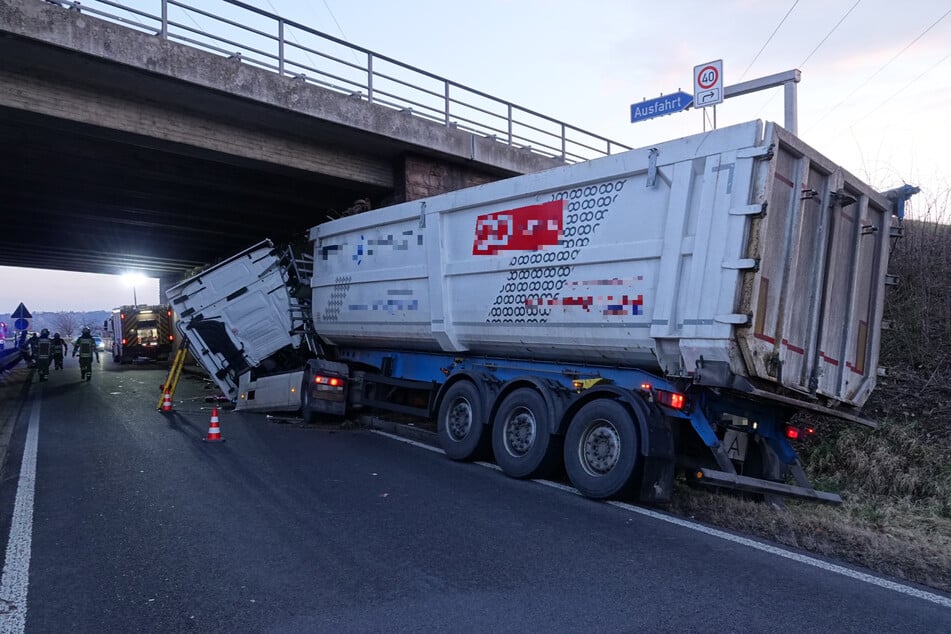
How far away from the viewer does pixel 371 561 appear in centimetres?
461

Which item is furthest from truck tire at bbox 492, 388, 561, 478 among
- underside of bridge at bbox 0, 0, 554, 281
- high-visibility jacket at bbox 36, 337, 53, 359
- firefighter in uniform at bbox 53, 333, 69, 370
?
firefighter in uniform at bbox 53, 333, 69, 370

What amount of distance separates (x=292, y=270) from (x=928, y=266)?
31.2 feet

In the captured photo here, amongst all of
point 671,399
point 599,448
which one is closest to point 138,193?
point 599,448

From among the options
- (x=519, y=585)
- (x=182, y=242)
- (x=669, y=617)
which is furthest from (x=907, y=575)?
(x=182, y=242)

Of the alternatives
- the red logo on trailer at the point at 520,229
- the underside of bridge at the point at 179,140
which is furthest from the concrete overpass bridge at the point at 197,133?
the red logo on trailer at the point at 520,229

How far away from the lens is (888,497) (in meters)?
6.37

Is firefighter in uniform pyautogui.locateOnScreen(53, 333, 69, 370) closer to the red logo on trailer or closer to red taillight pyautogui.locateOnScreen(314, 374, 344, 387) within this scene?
red taillight pyautogui.locateOnScreen(314, 374, 344, 387)

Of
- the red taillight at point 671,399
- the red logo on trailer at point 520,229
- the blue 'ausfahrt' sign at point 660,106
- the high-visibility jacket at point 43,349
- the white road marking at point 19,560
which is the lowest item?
the high-visibility jacket at point 43,349

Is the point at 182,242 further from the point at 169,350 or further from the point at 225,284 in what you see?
the point at 225,284

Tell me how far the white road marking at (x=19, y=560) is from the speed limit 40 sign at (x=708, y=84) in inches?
448

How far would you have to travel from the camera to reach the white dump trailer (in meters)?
5.80

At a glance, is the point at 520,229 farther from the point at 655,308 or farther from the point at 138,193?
the point at 138,193

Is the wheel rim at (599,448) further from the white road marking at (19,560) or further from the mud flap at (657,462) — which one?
the white road marking at (19,560)

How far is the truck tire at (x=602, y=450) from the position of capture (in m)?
6.15
